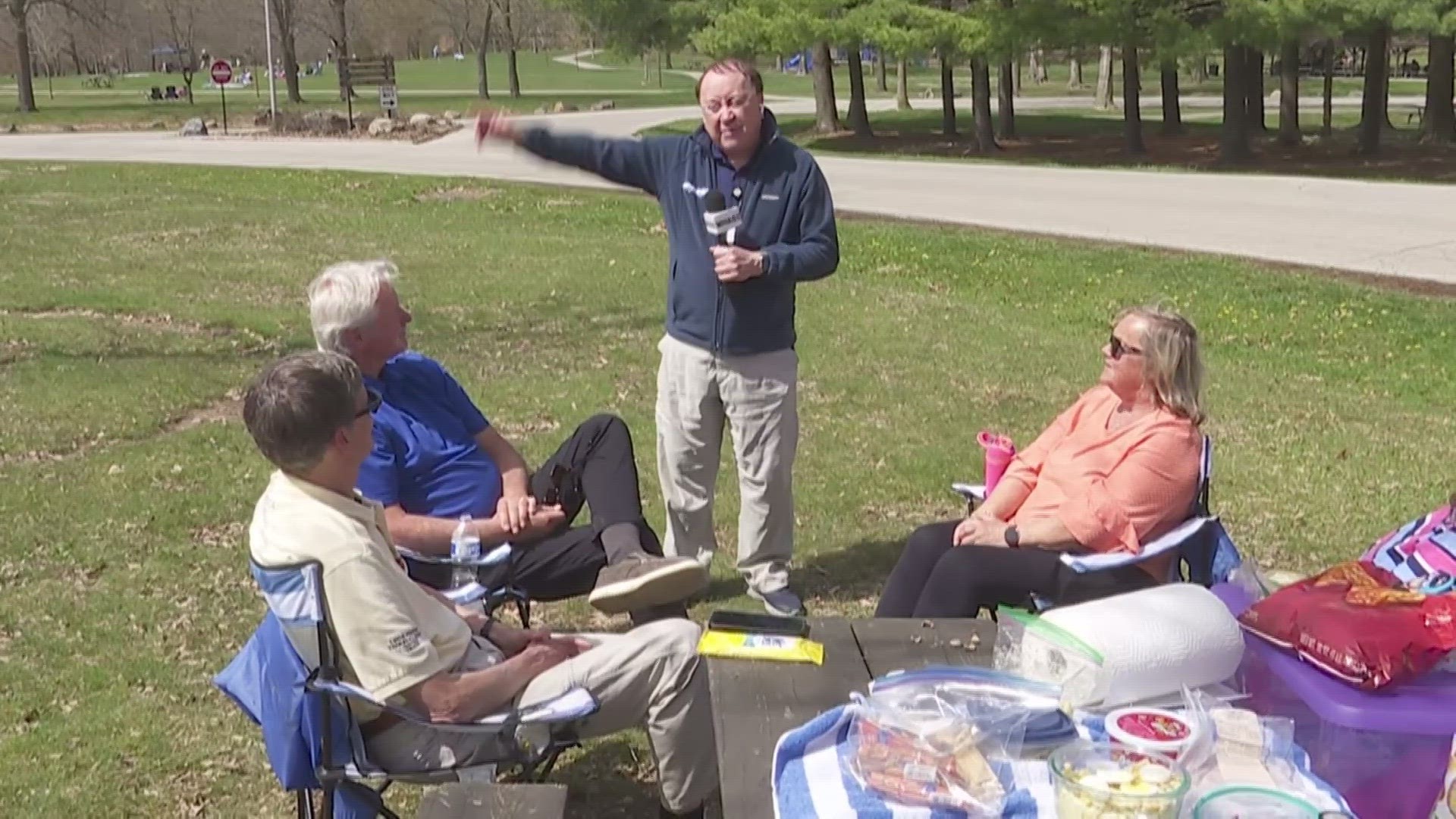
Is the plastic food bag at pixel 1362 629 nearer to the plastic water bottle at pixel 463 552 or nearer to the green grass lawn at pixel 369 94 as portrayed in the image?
the plastic water bottle at pixel 463 552

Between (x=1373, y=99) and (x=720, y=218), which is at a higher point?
(x=1373, y=99)

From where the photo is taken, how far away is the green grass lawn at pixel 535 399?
4.19 meters

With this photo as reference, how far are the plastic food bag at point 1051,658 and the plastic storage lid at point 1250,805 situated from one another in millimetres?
363

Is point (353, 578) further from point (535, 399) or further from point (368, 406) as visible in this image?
point (535, 399)

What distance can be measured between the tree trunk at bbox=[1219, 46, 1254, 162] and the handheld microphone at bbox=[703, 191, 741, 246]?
21563mm

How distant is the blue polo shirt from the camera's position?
384cm

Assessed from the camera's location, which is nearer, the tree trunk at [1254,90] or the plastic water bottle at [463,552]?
the plastic water bottle at [463,552]

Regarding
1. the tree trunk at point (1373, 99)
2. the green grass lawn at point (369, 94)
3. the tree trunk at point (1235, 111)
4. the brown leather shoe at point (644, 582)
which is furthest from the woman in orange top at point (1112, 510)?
the tree trunk at point (1373, 99)

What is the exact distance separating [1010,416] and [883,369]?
119 cm

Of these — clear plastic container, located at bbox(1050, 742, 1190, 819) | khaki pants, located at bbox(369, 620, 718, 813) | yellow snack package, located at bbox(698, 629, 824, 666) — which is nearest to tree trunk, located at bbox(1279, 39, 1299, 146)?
khaki pants, located at bbox(369, 620, 718, 813)

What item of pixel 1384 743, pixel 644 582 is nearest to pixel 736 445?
pixel 644 582

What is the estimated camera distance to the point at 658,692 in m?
3.11

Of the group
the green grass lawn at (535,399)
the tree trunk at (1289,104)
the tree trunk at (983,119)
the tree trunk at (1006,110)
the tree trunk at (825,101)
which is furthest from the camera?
the tree trunk at (825,101)

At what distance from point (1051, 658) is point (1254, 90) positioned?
3018 centimetres
